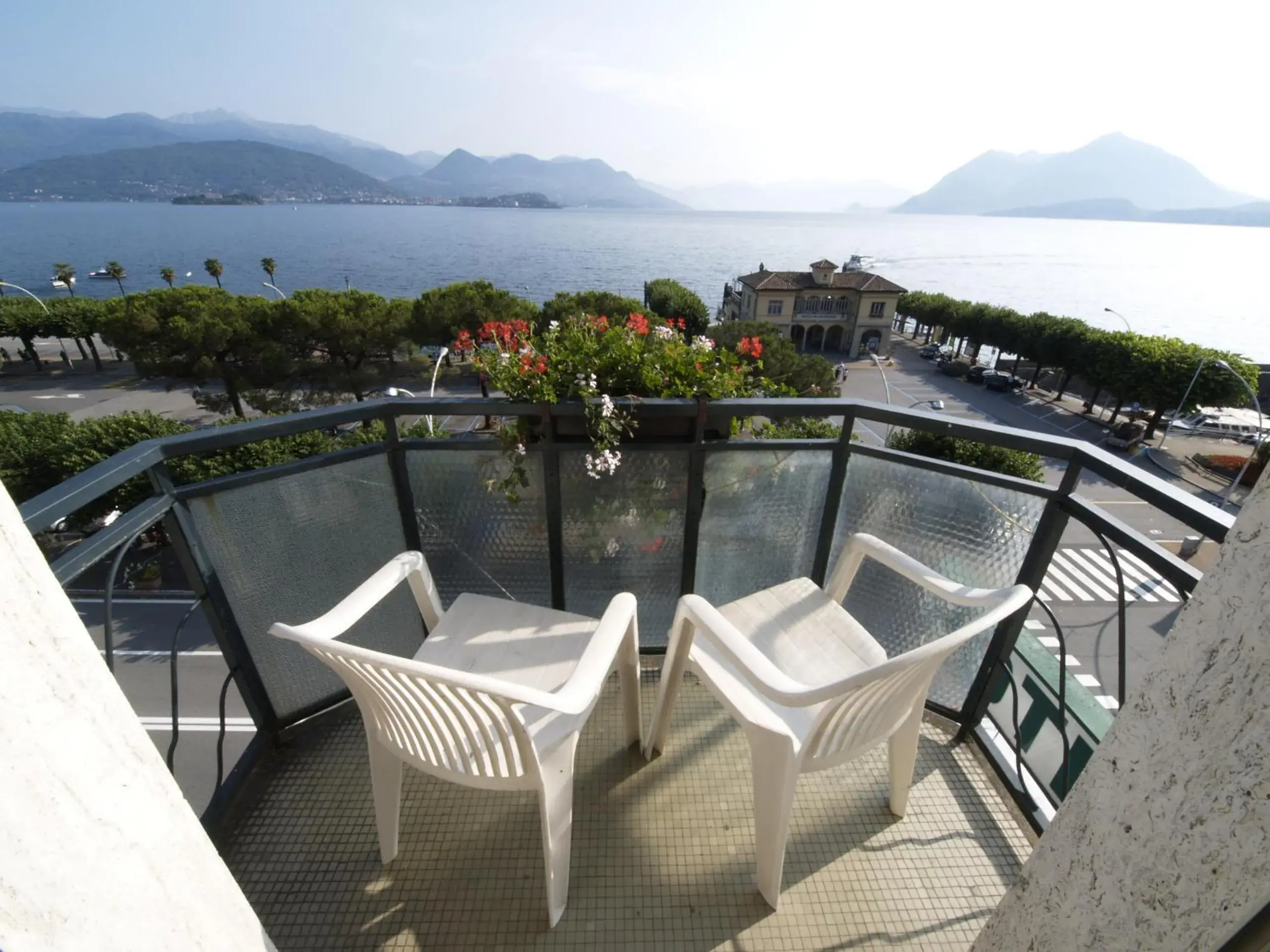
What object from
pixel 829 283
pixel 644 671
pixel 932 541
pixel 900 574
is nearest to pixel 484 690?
pixel 900 574

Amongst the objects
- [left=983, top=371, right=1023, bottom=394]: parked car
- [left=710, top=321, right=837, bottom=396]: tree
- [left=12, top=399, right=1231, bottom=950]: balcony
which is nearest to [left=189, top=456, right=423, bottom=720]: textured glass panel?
[left=12, top=399, right=1231, bottom=950]: balcony

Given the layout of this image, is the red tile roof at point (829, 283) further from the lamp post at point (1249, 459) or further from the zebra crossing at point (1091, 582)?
the zebra crossing at point (1091, 582)

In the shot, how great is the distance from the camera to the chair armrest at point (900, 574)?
1515mm

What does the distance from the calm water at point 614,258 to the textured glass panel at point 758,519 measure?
6239 cm

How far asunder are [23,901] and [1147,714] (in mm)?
1342

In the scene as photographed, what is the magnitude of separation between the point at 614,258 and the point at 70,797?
11917 centimetres

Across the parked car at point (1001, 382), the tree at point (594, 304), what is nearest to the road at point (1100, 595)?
the parked car at point (1001, 382)

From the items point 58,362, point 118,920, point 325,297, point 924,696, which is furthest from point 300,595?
point 58,362

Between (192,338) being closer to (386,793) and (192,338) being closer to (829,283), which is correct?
(386,793)

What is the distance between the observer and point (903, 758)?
1.83m

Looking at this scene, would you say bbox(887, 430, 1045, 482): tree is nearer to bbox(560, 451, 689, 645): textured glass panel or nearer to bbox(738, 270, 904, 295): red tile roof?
bbox(560, 451, 689, 645): textured glass panel

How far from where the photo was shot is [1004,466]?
37.0 ft

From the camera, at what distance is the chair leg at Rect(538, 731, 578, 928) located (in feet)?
4.68

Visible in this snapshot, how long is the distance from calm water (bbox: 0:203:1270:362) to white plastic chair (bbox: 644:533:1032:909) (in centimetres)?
6287
